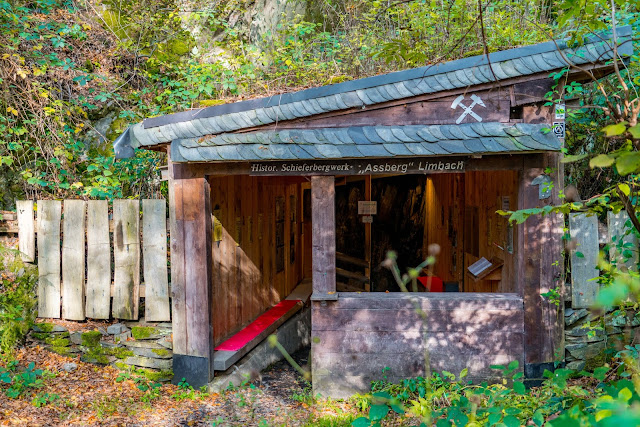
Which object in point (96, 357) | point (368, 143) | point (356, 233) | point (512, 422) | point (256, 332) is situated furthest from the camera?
point (356, 233)

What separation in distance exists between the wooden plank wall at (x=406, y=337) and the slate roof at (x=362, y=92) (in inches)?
88.0

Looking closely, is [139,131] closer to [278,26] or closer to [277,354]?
[277,354]

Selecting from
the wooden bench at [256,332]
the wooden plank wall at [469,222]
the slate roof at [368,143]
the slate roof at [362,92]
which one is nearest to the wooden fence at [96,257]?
the wooden bench at [256,332]

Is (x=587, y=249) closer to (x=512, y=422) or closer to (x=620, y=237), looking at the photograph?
(x=620, y=237)

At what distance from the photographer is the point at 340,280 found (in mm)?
10531

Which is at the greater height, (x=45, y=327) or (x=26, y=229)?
(x=26, y=229)

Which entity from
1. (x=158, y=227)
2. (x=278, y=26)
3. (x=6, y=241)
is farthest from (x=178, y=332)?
(x=278, y=26)

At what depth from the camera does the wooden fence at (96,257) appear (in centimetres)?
646

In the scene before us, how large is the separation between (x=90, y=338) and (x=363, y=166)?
161 inches

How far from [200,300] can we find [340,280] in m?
4.82

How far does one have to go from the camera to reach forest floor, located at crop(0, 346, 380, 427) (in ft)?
17.1

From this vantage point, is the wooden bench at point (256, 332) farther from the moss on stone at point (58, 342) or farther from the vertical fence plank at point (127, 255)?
the moss on stone at point (58, 342)

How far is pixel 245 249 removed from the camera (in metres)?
7.73

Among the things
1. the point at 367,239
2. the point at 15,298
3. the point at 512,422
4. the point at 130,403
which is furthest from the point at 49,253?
the point at 512,422
